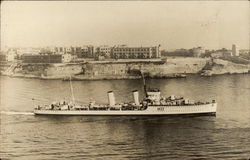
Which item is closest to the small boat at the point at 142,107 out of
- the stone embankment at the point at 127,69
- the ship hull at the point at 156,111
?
the ship hull at the point at 156,111

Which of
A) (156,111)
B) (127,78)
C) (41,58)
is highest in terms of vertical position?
(41,58)

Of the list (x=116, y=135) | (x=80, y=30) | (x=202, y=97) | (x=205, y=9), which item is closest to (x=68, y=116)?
(x=116, y=135)

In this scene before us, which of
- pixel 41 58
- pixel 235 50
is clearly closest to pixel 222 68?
pixel 235 50

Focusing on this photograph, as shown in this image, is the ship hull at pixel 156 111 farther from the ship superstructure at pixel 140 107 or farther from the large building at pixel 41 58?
the large building at pixel 41 58

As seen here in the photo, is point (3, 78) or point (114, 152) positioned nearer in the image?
point (114, 152)

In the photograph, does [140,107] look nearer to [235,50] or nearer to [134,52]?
[134,52]

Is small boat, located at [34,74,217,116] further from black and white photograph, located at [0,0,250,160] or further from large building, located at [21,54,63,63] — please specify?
large building, located at [21,54,63,63]

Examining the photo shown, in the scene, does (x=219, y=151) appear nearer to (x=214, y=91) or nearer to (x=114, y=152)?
(x=214, y=91)
